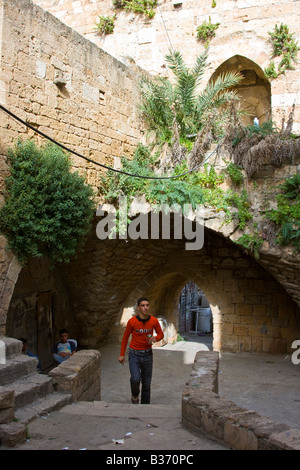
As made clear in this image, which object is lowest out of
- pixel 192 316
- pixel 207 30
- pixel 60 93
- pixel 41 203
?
pixel 192 316

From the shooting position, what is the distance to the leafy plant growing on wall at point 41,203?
19.1 feet

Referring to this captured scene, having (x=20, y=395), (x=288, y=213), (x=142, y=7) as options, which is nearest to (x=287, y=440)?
(x=20, y=395)

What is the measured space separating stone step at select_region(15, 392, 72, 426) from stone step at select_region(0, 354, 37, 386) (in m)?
0.40

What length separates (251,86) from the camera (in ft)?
36.3

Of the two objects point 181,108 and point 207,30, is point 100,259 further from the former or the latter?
point 207,30

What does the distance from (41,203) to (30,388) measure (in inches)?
96.1

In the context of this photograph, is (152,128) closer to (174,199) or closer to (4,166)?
(174,199)

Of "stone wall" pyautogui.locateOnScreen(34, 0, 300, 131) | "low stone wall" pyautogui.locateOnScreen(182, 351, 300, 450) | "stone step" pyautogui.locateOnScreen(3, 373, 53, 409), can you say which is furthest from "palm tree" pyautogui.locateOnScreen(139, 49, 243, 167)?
"low stone wall" pyautogui.locateOnScreen(182, 351, 300, 450)

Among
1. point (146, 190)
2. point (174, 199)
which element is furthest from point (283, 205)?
point (146, 190)

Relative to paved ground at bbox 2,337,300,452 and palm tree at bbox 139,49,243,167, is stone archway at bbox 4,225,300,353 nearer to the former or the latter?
paved ground at bbox 2,337,300,452

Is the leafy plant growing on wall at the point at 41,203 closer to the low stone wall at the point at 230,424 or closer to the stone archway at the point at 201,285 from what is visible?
the stone archway at the point at 201,285

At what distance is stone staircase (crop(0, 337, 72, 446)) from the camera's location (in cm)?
346

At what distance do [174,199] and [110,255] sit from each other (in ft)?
6.42

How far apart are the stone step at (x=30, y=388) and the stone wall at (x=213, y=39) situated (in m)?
6.63
